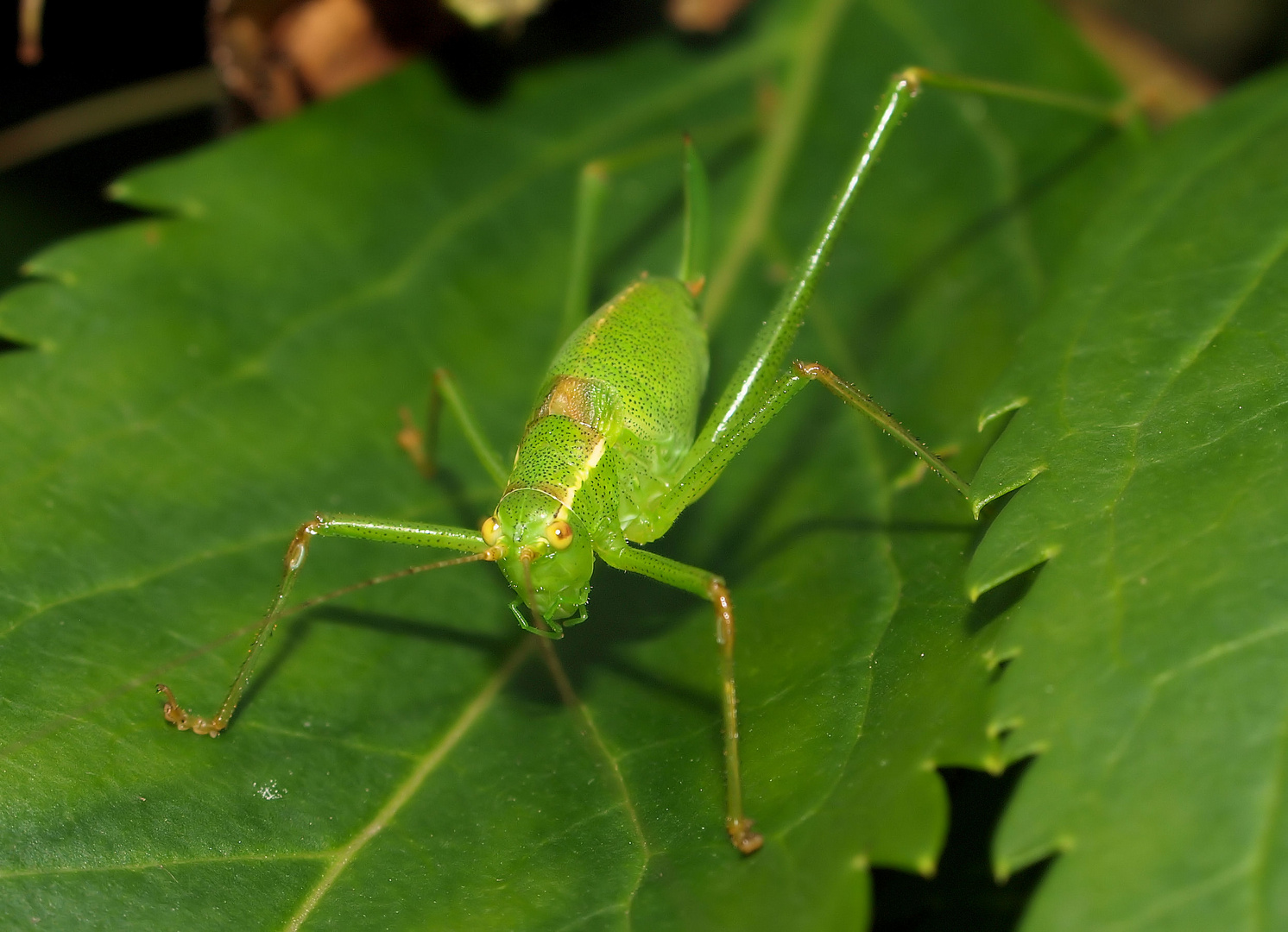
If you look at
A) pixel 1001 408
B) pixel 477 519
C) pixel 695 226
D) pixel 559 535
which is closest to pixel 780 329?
pixel 695 226

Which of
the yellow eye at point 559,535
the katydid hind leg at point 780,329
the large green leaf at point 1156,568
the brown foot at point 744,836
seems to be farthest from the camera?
the katydid hind leg at point 780,329

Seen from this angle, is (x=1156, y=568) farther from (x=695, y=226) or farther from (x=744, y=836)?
(x=695, y=226)

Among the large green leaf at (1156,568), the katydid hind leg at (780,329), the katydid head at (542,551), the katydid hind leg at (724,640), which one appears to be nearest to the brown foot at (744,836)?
the katydid hind leg at (724,640)

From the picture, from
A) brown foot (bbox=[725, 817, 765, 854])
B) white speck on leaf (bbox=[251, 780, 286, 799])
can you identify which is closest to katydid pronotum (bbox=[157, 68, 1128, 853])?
white speck on leaf (bbox=[251, 780, 286, 799])

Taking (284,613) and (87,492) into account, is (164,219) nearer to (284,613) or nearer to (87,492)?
(87,492)

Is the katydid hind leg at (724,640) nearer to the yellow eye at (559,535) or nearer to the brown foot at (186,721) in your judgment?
the yellow eye at (559,535)

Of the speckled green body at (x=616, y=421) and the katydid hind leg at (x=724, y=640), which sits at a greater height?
the speckled green body at (x=616, y=421)

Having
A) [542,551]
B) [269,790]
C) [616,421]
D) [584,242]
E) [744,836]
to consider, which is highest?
[584,242]
